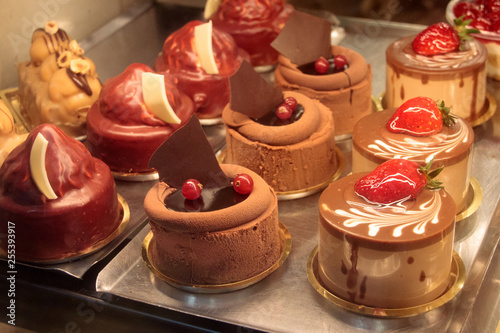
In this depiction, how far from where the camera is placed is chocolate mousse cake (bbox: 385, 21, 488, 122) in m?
3.01

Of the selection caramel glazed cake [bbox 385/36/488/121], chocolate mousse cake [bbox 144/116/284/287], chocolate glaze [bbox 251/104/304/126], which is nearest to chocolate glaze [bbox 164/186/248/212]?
→ chocolate mousse cake [bbox 144/116/284/287]

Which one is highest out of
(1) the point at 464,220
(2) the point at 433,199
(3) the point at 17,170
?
(3) the point at 17,170

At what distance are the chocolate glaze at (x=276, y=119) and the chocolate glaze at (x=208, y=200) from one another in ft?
1.52

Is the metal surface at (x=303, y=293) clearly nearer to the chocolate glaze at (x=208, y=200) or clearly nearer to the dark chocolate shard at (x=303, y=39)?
the chocolate glaze at (x=208, y=200)

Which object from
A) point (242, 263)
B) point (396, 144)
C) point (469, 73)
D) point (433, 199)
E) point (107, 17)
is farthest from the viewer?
point (107, 17)

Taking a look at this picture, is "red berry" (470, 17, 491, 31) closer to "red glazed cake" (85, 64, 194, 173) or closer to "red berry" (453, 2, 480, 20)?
"red berry" (453, 2, 480, 20)

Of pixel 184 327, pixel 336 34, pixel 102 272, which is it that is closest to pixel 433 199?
pixel 184 327

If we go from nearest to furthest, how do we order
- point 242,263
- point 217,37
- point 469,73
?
point 242,263, point 469,73, point 217,37

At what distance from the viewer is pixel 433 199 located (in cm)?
219

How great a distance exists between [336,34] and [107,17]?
48.2 inches

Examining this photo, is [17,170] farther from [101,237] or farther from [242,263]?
[242,263]

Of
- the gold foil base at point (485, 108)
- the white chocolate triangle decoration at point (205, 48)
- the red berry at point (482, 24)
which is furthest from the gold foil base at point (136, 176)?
the red berry at point (482, 24)

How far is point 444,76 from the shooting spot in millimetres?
2994

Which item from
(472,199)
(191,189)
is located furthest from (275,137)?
(472,199)
